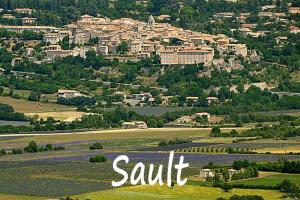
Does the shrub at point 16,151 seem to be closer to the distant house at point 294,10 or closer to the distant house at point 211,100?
the distant house at point 211,100

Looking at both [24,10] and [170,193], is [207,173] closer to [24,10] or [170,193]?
[170,193]

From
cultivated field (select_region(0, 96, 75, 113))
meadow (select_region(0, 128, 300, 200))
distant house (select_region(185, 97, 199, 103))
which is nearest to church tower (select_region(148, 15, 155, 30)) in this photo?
distant house (select_region(185, 97, 199, 103))

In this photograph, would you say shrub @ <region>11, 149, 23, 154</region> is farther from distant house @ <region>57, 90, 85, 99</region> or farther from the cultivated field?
distant house @ <region>57, 90, 85, 99</region>

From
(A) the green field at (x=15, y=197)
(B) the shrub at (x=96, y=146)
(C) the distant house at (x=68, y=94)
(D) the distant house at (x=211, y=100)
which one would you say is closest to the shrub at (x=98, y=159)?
(B) the shrub at (x=96, y=146)

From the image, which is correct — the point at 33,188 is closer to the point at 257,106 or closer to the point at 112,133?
the point at 112,133

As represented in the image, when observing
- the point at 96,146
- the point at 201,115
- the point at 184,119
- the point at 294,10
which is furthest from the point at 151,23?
the point at 96,146

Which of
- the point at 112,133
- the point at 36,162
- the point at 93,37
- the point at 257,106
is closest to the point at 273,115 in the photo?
the point at 257,106
